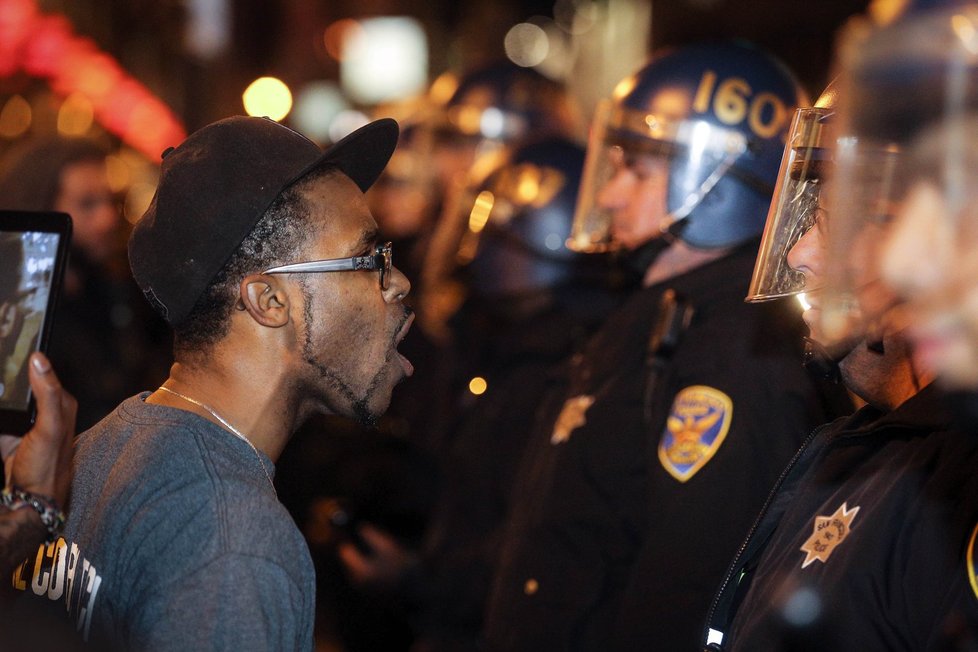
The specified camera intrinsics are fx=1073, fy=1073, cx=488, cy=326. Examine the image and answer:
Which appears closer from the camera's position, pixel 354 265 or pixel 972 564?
pixel 972 564

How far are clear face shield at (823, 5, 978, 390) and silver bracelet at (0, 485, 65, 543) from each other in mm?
1545

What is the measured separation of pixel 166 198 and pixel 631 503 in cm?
170

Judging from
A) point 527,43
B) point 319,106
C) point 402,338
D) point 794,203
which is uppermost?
point 527,43

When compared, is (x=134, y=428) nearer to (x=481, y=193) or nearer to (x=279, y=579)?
(x=279, y=579)

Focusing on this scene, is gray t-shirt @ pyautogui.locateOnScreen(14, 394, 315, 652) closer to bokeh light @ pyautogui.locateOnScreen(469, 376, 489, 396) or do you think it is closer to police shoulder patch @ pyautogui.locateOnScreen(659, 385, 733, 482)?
police shoulder patch @ pyautogui.locateOnScreen(659, 385, 733, 482)

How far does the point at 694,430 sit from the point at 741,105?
126cm

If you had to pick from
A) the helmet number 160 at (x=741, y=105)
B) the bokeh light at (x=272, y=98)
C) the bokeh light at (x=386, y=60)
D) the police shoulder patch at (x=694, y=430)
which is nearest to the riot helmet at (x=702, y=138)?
the helmet number 160 at (x=741, y=105)

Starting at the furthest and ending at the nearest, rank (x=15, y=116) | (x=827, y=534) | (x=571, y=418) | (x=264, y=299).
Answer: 1. (x=15, y=116)
2. (x=571, y=418)
3. (x=264, y=299)
4. (x=827, y=534)

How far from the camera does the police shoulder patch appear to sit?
9.42ft

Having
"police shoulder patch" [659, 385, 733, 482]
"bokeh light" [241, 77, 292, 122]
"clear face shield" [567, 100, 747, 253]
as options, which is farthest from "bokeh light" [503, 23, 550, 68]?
"police shoulder patch" [659, 385, 733, 482]

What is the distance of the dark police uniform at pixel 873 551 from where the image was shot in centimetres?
173

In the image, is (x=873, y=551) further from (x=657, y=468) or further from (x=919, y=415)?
(x=657, y=468)

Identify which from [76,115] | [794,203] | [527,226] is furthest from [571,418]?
[76,115]

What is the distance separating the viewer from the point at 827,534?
200 cm
